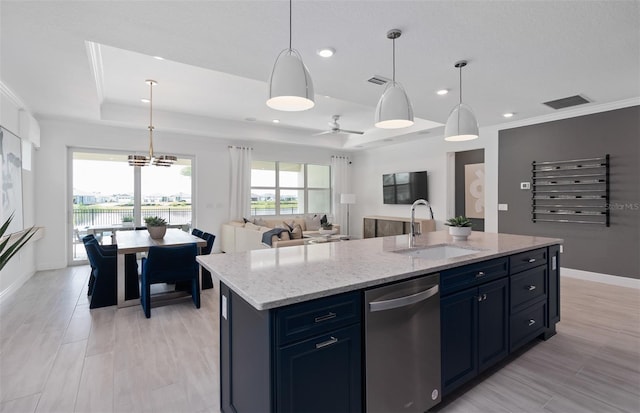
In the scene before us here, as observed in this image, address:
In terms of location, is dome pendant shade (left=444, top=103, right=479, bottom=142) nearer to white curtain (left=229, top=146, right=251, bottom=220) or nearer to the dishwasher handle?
the dishwasher handle

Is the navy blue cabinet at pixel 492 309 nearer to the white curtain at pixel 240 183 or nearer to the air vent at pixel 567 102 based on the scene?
the air vent at pixel 567 102

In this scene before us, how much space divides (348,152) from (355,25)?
700 centimetres

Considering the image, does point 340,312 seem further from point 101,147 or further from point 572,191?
point 101,147

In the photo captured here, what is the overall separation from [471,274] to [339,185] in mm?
7206

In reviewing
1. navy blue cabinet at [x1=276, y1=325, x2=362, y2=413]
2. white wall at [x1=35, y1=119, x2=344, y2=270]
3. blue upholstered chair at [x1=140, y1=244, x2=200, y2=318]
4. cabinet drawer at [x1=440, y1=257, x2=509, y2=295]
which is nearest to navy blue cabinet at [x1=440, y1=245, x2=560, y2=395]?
cabinet drawer at [x1=440, y1=257, x2=509, y2=295]

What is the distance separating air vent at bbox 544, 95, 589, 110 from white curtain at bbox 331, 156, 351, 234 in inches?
211

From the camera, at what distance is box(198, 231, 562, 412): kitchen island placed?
Result: 4.26 ft

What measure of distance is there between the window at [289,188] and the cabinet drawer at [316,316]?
6.71 meters

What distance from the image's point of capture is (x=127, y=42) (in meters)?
A: 2.64

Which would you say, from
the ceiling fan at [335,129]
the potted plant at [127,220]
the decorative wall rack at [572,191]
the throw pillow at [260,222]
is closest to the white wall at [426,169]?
the decorative wall rack at [572,191]

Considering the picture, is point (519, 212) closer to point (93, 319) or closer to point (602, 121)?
point (602, 121)

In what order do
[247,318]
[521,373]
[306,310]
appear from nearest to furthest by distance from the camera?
[306,310]
[247,318]
[521,373]

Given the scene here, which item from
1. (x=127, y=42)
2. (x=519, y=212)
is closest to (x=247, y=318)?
(x=127, y=42)

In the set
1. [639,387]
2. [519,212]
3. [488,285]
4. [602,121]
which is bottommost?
[639,387]
